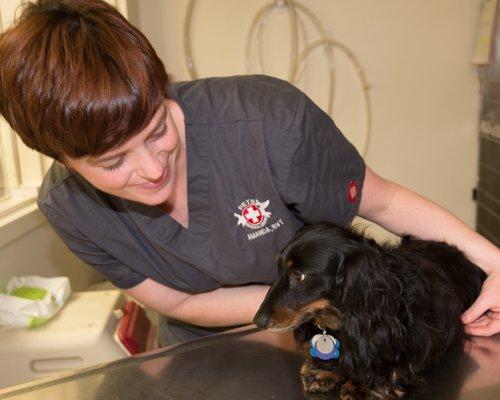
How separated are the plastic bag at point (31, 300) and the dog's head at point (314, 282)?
0.95 metres

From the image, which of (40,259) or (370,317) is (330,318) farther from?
(40,259)

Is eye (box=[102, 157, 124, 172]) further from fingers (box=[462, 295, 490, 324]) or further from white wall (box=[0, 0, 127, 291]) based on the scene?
white wall (box=[0, 0, 127, 291])

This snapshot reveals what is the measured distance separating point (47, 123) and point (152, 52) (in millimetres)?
205

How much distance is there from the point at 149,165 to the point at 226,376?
44 cm

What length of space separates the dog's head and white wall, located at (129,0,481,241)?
233cm

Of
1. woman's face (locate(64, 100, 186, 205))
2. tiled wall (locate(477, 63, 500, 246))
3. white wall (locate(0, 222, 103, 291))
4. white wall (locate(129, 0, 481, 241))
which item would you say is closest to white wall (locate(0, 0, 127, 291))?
white wall (locate(0, 222, 103, 291))

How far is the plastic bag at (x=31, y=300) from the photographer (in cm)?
169

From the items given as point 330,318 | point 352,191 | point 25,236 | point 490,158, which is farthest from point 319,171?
point 490,158

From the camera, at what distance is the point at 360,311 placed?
99cm

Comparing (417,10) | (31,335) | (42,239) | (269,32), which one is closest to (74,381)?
(31,335)

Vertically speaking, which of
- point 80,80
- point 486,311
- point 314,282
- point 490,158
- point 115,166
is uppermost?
point 80,80

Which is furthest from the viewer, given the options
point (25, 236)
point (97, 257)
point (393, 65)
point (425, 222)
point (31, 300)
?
point (393, 65)

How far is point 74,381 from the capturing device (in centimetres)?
113

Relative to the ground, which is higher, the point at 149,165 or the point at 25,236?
the point at 149,165
